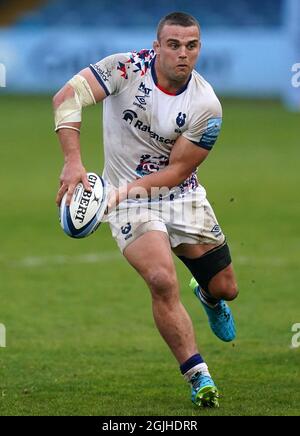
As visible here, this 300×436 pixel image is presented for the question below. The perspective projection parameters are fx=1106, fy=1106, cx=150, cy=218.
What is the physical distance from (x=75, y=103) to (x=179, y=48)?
2.61ft

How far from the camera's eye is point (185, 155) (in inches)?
302

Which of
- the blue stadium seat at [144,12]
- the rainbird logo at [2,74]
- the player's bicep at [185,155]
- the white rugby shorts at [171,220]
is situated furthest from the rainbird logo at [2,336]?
the blue stadium seat at [144,12]

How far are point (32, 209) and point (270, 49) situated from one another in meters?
18.4

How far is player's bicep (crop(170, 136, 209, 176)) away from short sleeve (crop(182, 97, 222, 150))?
0.03 meters

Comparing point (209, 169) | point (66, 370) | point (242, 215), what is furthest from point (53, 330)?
point (209, 169)

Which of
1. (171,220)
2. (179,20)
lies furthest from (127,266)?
(179,20)


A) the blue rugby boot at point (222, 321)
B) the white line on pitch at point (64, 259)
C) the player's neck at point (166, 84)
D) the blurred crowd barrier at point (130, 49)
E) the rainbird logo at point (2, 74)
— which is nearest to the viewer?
→ the player's neck at point (166, 84)

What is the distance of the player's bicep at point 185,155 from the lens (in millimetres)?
7664

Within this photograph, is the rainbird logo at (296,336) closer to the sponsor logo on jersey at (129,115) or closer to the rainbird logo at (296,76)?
the sponsor logo on jersey at (129,115)

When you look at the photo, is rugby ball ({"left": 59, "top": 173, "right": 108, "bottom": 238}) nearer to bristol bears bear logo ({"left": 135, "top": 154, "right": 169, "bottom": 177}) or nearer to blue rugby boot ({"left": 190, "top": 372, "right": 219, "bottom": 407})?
bristol bears bear logo ({"left": 135, "top": 154, "right": 169, "bottom": 177})

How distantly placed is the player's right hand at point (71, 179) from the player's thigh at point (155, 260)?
0.67 metres

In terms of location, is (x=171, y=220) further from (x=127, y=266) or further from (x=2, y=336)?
(x=127, y=266)

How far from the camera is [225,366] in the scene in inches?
341
